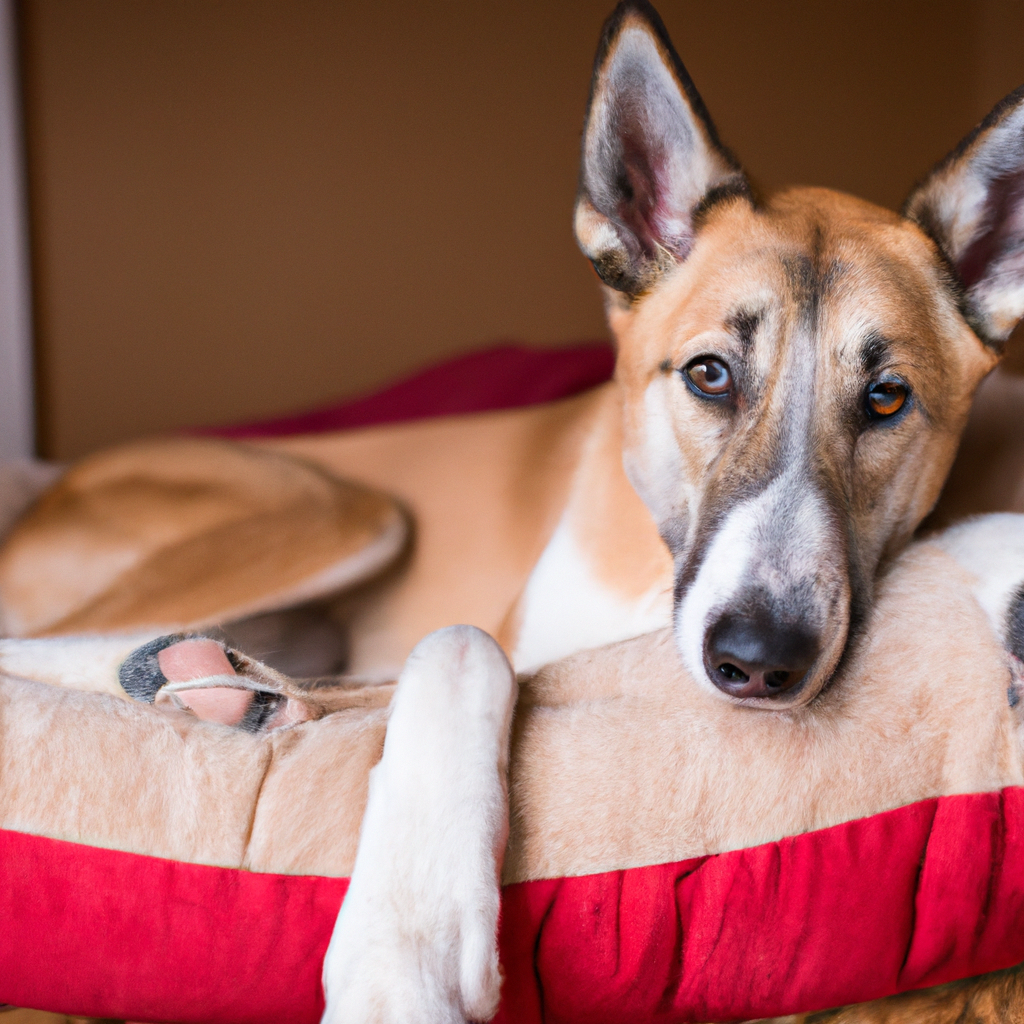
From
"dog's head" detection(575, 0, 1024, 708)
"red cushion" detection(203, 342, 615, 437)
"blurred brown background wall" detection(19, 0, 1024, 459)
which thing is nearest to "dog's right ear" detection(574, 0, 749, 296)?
"dog's head" detection(575, 0, 1024, 708)

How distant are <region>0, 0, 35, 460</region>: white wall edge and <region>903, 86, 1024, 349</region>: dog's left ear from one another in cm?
379

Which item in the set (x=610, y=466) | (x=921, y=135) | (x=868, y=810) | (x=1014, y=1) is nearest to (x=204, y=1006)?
(x=868, y=810)

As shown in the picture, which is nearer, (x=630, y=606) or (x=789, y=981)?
(x=789, y=981)

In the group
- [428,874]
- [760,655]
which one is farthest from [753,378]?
[428,874]

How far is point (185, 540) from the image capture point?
7.00ft

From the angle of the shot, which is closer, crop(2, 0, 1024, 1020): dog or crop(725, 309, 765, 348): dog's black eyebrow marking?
crop(2, 0, 1024, 1020): dog

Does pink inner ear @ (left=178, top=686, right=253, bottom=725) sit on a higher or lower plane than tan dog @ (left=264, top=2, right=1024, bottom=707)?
lower

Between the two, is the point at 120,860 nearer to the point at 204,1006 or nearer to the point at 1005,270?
the point at 204,1006

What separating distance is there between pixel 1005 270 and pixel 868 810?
40.8 inches

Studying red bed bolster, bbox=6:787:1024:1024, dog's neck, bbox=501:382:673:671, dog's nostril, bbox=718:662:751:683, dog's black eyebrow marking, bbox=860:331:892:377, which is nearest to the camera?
red bed bolster, bbox=6:787:1024:1024

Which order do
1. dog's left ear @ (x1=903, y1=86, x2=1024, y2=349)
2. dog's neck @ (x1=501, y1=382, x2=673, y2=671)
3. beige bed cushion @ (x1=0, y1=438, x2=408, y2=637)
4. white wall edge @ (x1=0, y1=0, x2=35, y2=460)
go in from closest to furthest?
dog's left ear @ (x1=903, y1=86, x2=1024, y2=349) < dog's neck @ (x1=501, y1=382, x2=673, y2=671) < beige bed cushion @ (x1=0, y1=438, x2=408, y2=637) < white wall edge @ (x1=0, y1=0, x2=35, y2=460)

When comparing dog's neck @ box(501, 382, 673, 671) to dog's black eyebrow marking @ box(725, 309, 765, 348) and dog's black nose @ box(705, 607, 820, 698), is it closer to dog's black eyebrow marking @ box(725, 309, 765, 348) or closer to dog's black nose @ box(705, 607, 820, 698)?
dog's black eyebrow marking @ box(725, 309, 765, 348)

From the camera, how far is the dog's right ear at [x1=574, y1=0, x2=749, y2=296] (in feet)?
4.43

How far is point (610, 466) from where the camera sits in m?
1.90
